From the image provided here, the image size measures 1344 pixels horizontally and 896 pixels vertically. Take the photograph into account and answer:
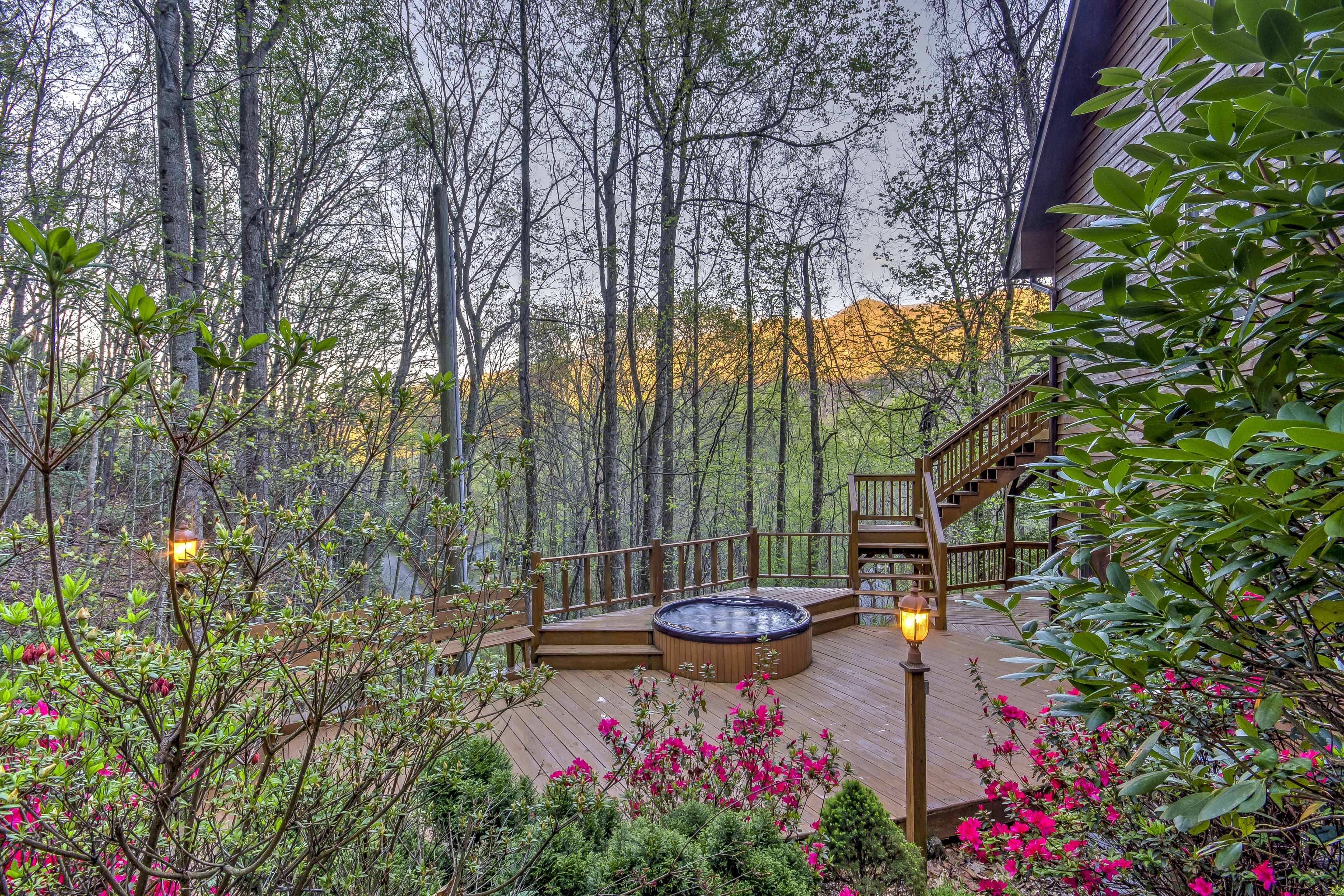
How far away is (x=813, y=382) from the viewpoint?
11375mm

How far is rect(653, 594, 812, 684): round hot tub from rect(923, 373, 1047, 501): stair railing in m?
3.28

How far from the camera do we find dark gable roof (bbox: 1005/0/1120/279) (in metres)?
5.26

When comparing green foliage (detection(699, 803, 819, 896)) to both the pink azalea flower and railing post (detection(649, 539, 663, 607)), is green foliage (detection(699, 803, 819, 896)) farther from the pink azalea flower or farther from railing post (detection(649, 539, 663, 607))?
railing post (detection(649, 539, 663, 607))

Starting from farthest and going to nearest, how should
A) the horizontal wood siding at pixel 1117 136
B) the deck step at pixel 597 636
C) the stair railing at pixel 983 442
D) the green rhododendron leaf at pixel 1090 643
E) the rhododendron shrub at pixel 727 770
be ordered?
the stair railing at pixel 983 442
the deck step at pixel 597 636
the horizontal wood siding at pixel 1117 136
the rhododendron shrub at pixel 727 770
the green rhododendron leaf at pixel 1090 643

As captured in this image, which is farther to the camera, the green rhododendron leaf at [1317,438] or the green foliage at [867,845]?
the green foliage at [867,845]

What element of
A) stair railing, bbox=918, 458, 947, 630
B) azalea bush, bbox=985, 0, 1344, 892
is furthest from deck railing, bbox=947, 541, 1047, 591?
azalea bush, bbox=985, 0, 1344, 892

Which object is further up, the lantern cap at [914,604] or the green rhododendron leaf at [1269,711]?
the green rhododendron leaf at [1269,711]

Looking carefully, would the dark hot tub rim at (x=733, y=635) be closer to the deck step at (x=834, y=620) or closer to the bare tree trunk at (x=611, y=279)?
the deck step at (x=834, y=620)

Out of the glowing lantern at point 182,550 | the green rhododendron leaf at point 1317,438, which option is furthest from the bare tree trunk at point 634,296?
the green rhododendron leaf at point 1317,438

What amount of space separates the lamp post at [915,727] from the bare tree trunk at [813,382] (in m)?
8.48

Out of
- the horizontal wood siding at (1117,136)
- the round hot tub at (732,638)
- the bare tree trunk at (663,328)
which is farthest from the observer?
the bare tree trunk at (663,328)

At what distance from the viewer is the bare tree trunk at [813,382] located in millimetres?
11109

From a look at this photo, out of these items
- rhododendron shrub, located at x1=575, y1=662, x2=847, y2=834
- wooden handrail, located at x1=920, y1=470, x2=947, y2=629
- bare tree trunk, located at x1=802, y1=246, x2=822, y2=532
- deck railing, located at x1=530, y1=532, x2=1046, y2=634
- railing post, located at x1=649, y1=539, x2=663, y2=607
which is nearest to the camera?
rhododendron shrub, located at x1=575, y1=662, x2=847, y2=834

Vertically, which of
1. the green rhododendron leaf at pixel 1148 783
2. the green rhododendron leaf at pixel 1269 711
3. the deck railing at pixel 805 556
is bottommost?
the deck railing at pixel 805 556
